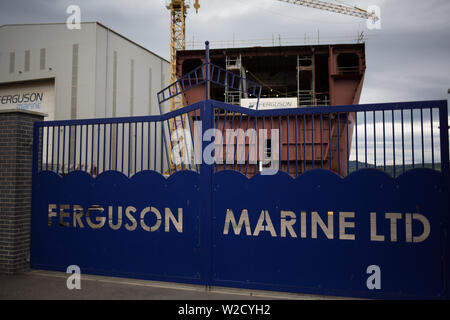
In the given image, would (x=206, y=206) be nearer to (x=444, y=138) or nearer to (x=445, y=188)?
(x=445, y=188)

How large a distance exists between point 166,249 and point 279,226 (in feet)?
6.11

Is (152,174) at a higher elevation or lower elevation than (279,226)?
higher

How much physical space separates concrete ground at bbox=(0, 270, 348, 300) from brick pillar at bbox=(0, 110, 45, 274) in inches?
19.0

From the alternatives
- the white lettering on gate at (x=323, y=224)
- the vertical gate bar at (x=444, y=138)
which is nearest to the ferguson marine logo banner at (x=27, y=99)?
the white lettering on gate at (x=323, y=224)

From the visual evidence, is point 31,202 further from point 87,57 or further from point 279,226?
point 87,57

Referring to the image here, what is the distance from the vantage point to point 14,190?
A: 568cm

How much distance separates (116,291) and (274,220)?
2.60 m

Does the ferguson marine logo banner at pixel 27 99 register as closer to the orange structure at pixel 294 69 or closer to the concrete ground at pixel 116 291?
the orange structure at pixel 294 69

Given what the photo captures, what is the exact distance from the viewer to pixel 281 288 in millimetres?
4656

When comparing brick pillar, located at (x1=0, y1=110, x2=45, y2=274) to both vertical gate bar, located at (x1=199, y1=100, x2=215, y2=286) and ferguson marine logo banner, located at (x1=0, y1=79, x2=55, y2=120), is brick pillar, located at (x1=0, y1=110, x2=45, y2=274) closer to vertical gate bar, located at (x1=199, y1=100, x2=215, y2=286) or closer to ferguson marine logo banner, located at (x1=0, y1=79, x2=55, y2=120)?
vertical gate bar, located at (x1=199, y1=100, x2=215, y2=286)

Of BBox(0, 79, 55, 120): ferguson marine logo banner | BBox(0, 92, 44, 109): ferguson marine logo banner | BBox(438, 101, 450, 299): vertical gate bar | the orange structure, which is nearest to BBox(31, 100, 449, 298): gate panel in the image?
BBox(438, 101, 450, 299): vertical gate bar

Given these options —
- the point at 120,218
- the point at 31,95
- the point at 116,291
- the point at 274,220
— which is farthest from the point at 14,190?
the point at 31,95
